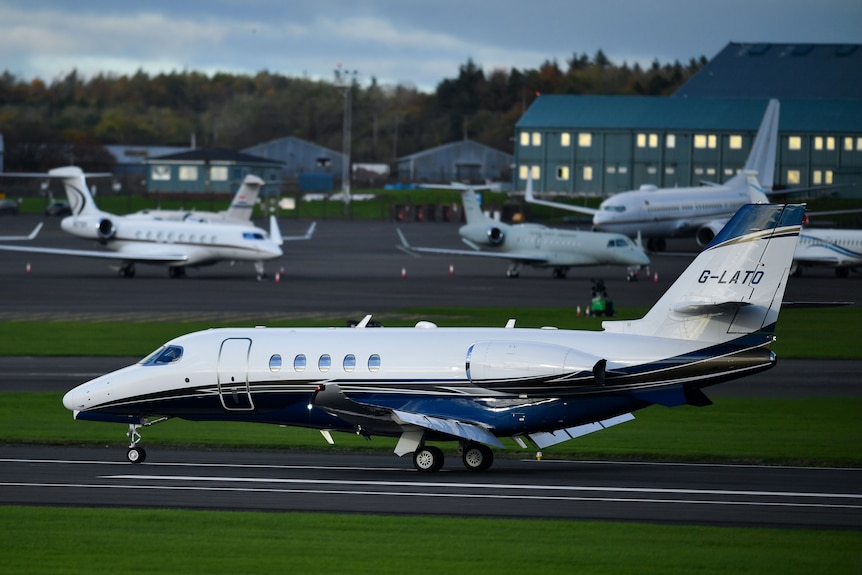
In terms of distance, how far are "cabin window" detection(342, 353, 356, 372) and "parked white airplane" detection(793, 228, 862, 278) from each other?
55.6m

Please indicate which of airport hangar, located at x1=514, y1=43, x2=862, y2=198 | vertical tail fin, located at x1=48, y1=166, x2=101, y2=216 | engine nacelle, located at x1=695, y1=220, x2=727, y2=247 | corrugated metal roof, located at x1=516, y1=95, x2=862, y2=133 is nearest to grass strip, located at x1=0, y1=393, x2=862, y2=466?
vertical tail fin, located at x1=48, y1=166, x2=101, y2=216

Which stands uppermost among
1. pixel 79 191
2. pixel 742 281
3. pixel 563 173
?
pixel 563 173

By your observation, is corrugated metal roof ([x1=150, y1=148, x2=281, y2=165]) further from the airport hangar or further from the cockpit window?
the cockpit window

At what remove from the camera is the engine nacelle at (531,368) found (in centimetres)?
2339

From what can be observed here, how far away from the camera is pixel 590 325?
162 ft

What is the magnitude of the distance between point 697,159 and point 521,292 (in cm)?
7000

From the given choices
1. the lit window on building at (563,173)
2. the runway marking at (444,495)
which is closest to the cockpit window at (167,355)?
the runway marking at (444,495)

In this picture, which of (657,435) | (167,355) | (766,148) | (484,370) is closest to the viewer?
(484,370)

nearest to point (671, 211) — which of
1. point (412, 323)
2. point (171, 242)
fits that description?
point (171, 242)

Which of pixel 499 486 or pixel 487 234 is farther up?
pixel 487 234

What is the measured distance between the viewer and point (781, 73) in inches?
5453

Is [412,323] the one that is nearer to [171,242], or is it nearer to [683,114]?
[171,242]

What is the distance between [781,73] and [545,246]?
72.5 metres

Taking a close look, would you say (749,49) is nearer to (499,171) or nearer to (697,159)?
(697,159)
